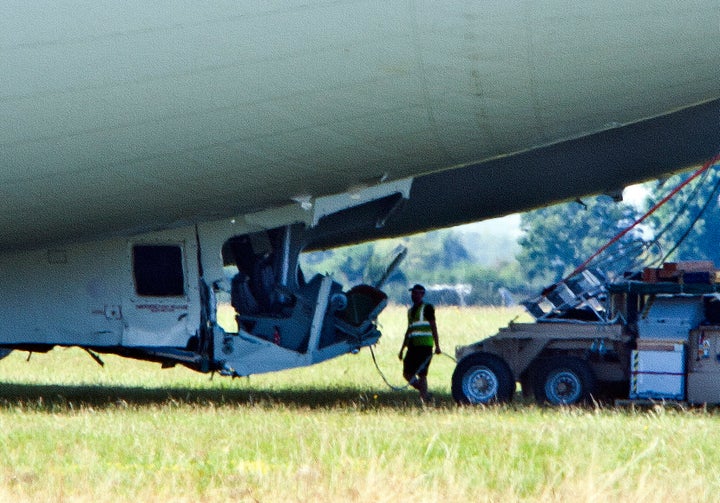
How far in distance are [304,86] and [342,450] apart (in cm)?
408

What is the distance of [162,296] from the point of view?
14844 mm

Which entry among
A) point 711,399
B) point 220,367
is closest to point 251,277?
point 220,367

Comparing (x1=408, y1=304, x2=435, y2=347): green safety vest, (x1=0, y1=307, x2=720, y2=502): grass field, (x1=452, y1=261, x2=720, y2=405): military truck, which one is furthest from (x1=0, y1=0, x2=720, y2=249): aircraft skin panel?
(x1=408, y1=304, x2=435, y2=347): green safety vest

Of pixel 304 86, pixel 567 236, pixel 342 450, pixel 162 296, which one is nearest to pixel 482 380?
pixel 162 296

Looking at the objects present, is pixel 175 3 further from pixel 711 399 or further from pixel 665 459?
pixel 711 399

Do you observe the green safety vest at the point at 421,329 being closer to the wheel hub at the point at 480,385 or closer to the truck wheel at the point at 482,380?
the truck wheel at the point at 482,380

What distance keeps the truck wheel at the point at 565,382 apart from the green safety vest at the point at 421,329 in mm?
1997

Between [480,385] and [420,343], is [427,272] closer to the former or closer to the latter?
[420,343]

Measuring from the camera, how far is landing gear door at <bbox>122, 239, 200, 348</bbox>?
579 inches

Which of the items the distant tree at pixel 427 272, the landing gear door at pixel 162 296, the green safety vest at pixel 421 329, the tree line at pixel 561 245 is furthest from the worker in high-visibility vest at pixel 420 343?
the tree line at pixel 561 245

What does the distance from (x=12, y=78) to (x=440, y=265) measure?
5614 inches

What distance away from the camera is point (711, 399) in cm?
1363

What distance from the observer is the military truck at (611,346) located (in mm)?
13742

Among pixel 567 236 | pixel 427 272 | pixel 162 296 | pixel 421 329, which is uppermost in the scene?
pixel 567 236
